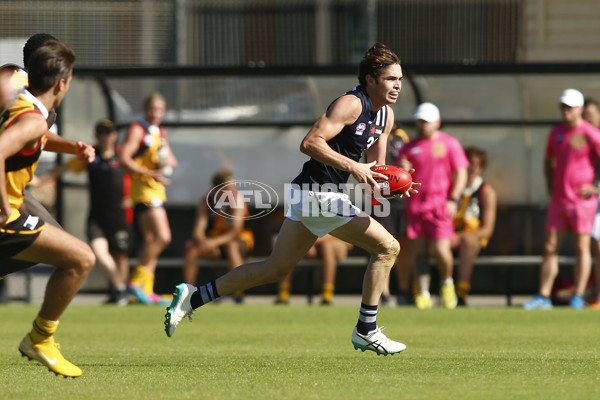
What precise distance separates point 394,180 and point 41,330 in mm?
2431

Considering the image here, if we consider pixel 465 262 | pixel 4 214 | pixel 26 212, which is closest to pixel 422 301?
pixel 465 262

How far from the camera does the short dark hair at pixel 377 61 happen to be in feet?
24.3

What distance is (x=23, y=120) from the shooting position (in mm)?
5836

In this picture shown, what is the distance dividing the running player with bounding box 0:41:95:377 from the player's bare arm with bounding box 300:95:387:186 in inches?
63.7

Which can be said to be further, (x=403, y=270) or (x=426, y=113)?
(x=403, y=270)

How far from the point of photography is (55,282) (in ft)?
20.9

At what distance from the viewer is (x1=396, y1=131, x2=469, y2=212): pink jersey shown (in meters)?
12.9

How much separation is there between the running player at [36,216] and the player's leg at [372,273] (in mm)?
1897

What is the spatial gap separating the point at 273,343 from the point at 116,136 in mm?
6772

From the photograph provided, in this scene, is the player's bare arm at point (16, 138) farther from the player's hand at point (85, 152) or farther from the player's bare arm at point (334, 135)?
the player's bare arm at point (334, 135)

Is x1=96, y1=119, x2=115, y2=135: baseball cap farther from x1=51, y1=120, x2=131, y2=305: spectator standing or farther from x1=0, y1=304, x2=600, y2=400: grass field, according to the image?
x1=0, y1=304, x2=600, y2=400: grass field

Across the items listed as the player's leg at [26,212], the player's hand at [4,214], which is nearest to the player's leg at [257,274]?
the player's leg at [26,212]

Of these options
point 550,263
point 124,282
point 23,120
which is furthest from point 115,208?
point 23,120

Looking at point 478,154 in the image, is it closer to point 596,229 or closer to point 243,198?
point 596,229
